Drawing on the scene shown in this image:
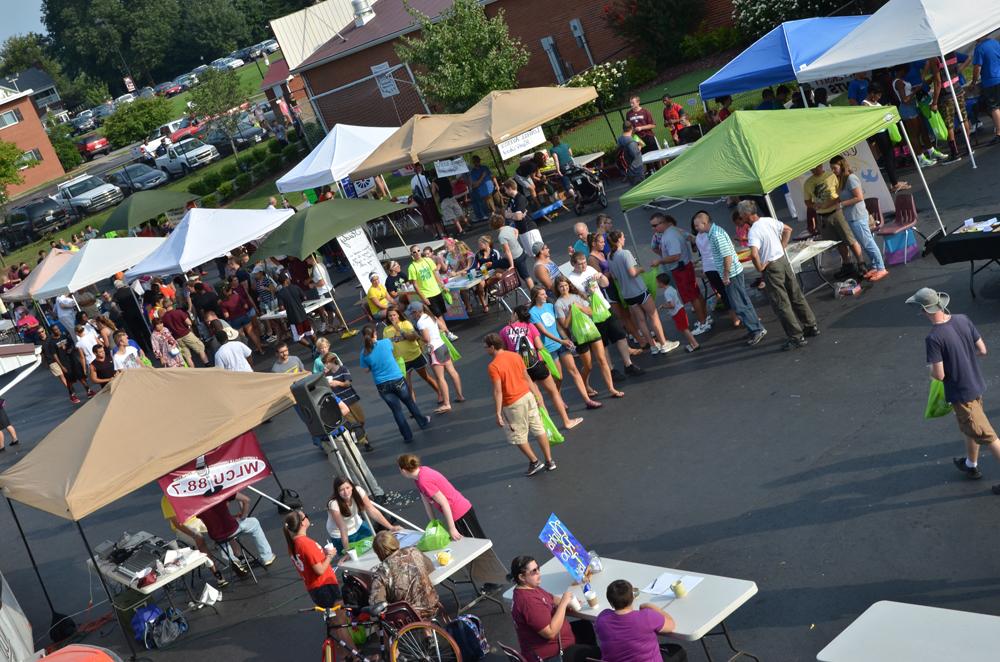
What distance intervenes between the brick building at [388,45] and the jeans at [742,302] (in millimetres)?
22454

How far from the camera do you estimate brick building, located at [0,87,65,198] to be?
68500 millimetres

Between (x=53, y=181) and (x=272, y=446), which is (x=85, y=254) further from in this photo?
(x=53, y=181)

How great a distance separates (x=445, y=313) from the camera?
720 inches

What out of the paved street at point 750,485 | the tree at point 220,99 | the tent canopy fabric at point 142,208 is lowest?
the paved street at point 750,485

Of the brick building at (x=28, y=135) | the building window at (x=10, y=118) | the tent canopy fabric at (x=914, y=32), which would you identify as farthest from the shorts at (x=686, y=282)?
the building window at (x=10, y=118)

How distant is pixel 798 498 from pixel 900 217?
5.90 meters

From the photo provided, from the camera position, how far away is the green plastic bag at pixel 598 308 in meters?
12.9

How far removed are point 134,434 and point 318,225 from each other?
938cm

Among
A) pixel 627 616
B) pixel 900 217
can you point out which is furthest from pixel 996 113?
pixel 627 616

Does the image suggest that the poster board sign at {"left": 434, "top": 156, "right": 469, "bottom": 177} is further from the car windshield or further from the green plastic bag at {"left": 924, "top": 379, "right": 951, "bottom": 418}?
the car windshield

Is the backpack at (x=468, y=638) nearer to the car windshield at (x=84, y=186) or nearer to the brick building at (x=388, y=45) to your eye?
the brick building at (x=388, y=45)

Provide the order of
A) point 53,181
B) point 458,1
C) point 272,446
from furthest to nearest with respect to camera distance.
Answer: point 53,181
point 458,1
point 272,446

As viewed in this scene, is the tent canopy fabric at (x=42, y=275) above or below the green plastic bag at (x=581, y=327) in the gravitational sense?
above

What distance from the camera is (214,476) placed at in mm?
Answer: 11312
